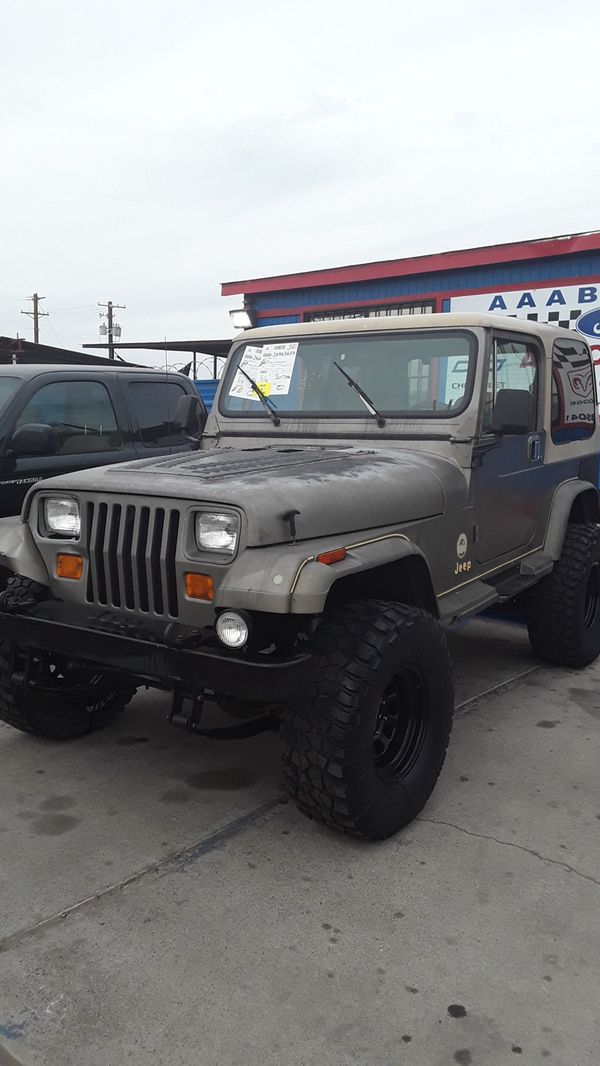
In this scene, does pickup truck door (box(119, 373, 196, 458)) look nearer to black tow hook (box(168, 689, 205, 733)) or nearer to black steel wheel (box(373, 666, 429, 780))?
black tow hook (box(168, 689, 205, 733))

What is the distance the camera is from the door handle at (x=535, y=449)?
4.38 meters

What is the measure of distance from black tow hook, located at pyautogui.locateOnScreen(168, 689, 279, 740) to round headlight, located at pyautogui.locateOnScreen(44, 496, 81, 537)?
0.76 m

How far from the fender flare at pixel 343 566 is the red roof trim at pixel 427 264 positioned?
7.29 metres

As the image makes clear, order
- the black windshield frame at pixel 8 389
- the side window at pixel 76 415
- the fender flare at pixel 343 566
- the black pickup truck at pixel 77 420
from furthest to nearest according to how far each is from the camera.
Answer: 1. the side window at pixel 76 415
2. the black windshield frame at pixel 8 389
3. the black pickup truck at pixel 77 420
4. the fender flare at pixel 343 566

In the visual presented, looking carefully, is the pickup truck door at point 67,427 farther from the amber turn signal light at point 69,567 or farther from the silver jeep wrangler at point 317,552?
the amber turn signal light at point 69,567

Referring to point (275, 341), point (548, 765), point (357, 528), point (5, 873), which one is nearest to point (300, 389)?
point (275, 341)

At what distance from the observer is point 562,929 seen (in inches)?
101

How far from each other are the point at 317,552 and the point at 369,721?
610mm

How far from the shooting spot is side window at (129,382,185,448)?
6.04m

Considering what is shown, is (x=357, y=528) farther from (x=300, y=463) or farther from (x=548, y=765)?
(x=548, y=765)

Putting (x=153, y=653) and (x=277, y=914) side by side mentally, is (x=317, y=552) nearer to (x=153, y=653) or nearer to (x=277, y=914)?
(x=153, y=653)

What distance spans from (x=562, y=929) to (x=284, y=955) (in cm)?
86

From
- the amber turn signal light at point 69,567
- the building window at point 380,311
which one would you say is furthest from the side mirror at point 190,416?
the building window at point 380,311

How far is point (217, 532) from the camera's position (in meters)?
2.80
